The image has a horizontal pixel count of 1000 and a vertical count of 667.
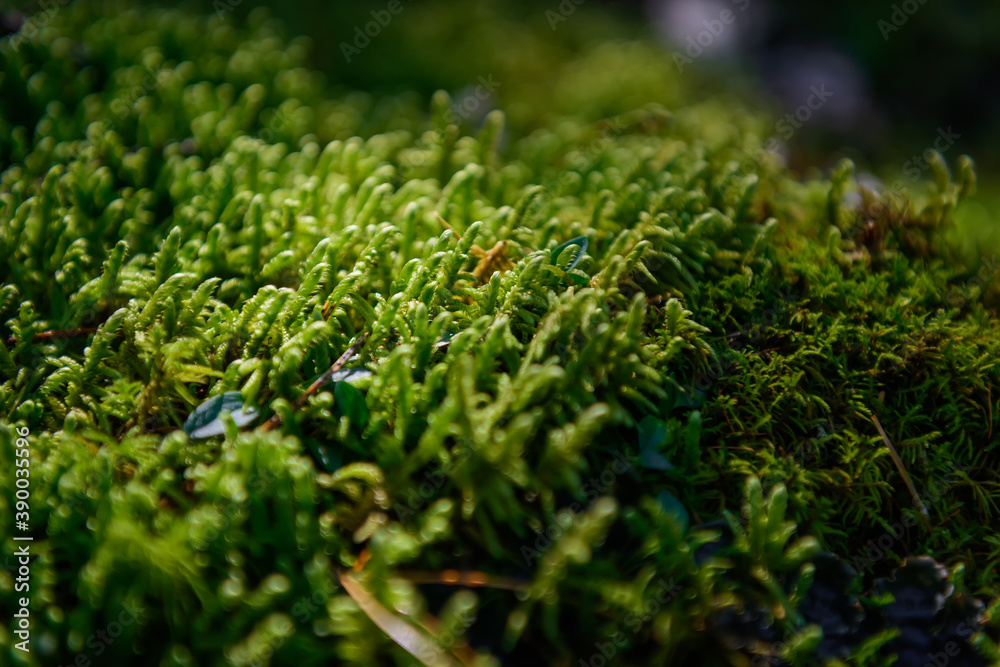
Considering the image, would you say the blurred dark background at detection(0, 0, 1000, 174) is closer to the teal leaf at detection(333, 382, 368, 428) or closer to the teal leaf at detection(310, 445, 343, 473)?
the teal leaf at detection(333, 382, 368, 428)

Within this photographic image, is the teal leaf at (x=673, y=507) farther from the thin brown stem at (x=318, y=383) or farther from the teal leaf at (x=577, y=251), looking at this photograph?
the thin brown stem at (x=318, y=383)

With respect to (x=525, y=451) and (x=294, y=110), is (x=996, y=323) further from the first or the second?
(x=294, y=110)

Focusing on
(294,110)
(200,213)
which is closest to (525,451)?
(200,213)

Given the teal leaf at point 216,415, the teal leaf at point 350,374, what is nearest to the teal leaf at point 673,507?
the teal leaf at point 350,374

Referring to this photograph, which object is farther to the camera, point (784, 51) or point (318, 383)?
point (784, 51)

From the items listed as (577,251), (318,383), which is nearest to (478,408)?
(318,383)

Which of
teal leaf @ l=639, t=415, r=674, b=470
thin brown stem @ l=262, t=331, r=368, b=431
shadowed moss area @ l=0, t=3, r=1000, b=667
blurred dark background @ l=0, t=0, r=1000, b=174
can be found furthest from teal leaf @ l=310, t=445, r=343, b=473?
blurred dark background @ l=0, t=0, r=1000, b=174

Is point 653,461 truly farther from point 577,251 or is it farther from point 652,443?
point 577,251
